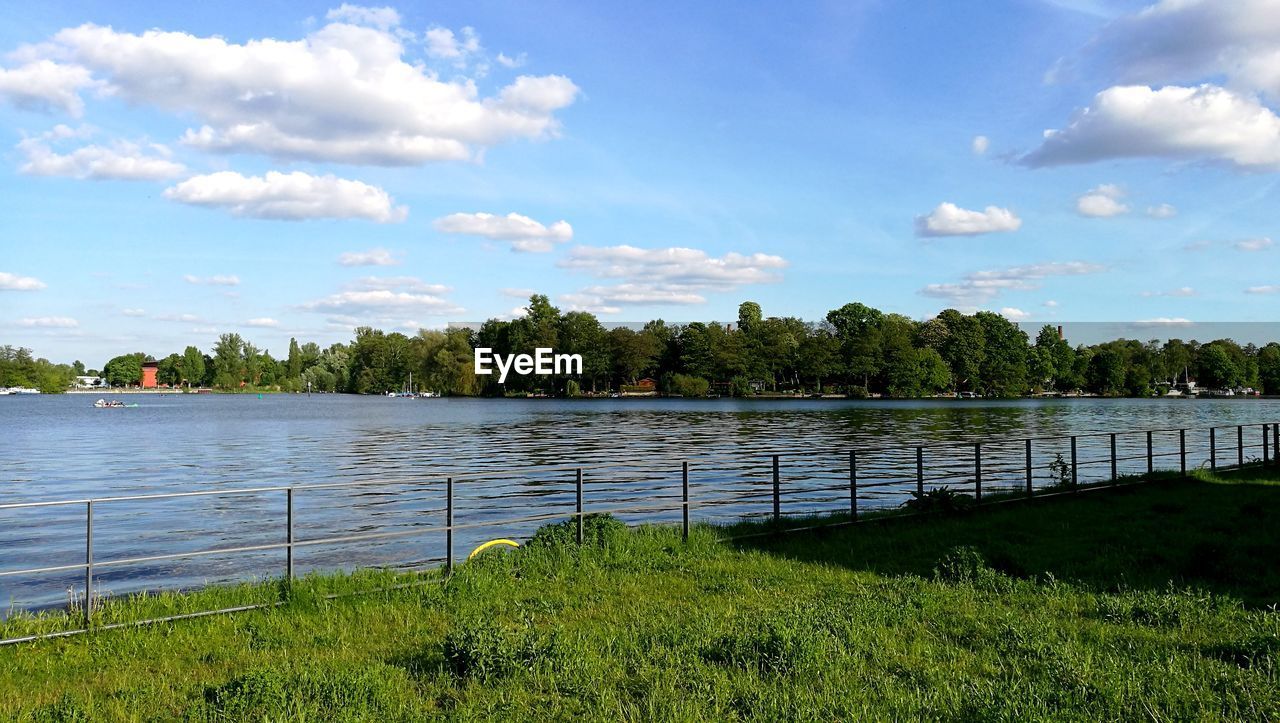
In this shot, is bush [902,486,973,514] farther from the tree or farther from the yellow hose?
the tree

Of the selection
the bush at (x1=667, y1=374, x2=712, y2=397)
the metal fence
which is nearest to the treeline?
the bush at (x1=667, y1=374, x2=712, y2=397)

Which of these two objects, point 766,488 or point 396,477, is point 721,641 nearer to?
point 766,488

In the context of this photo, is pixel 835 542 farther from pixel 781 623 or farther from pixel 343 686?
pixel 343 686

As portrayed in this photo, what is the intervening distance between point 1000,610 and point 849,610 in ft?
5.21

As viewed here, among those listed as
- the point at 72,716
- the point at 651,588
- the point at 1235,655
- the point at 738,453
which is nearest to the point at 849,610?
the point at 651,588

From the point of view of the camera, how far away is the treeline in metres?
168

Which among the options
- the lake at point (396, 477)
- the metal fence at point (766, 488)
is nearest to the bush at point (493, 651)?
the lake at point (396, 477)

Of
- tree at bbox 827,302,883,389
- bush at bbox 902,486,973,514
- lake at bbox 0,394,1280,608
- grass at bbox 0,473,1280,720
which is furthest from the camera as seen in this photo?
tree at bbox 827,302,883,389

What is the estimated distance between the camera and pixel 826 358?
166625 mm

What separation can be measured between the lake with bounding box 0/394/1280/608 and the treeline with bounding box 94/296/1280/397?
91.6 m

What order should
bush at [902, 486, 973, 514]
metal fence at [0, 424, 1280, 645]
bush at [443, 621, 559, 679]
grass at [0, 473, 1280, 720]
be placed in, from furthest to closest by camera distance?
bush at [902, 486, 973, 514], metal fence at [0, 424, 1280, 645], bush at [443, 621, 559, 679], grass at [0, 473, 1280, 720]

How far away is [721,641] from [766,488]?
20.2 meters

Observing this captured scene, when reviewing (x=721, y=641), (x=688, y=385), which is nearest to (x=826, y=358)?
(x=688, y=385)

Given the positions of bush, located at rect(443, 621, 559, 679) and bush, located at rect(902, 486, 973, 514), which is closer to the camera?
bush, located at rect(443, 621, 559, 679)
